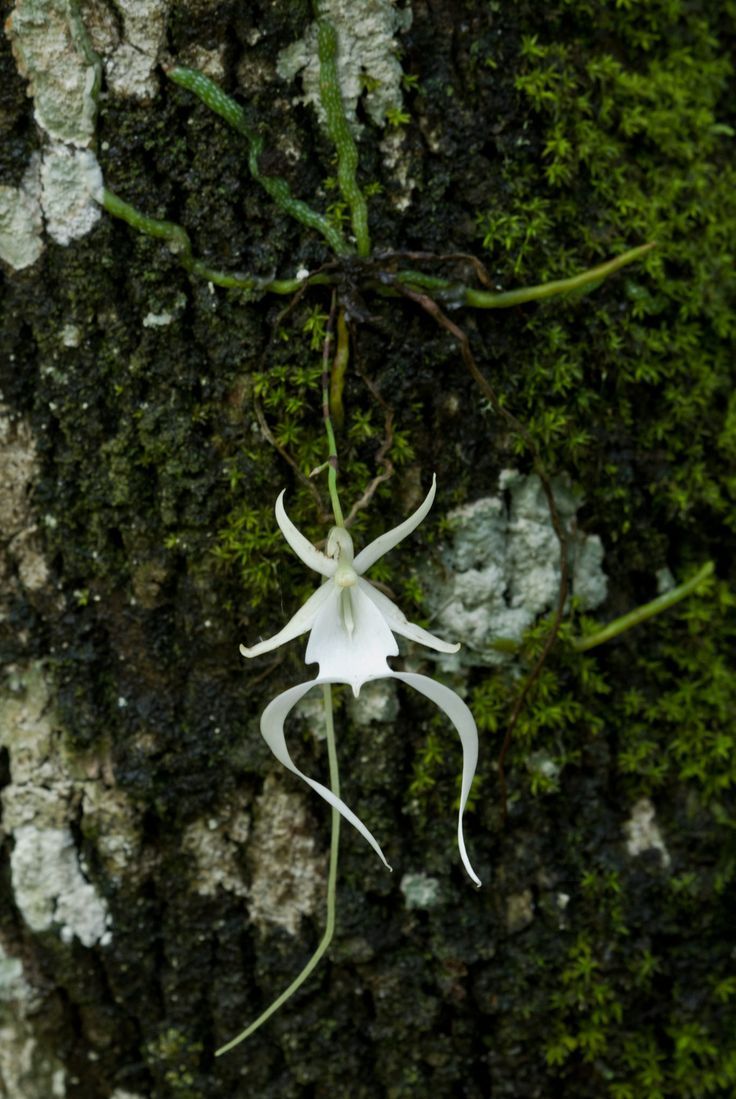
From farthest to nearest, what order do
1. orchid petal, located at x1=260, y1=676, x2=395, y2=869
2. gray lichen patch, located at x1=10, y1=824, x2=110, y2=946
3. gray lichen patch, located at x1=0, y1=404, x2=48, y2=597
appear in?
gray lichen patch, located at x1=10, y1=824, x2=110, y2=946, gray lichen patch, located at x1=0, y1=404, x2=48, y2=597, orchid petal, located at x1=260, y1=676, x2=395, y2=869

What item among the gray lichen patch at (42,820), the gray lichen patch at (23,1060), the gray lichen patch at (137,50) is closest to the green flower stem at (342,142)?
the gray lichen patch at (137,50)

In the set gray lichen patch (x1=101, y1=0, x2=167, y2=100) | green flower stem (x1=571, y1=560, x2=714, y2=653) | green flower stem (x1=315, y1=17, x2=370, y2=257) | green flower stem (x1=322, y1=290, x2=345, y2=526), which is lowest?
green flower stem (x1=571, y1=560, x2=714, y2=653)

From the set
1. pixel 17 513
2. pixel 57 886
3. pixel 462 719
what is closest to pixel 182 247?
pixel 17 513

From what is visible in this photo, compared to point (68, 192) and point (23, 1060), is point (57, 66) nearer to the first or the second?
point (68, 192)

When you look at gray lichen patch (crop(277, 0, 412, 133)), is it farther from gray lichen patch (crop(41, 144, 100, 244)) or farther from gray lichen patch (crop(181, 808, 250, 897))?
gray lichen patch (crop(181, 808, 250, 897))

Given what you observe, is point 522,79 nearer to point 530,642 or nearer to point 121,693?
point 530,642

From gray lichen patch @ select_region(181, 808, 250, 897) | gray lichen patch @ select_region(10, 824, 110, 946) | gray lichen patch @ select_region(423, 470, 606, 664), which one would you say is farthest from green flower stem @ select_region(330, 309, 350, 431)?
gray lichen patch @ select_region(10, 824, 110, 946)

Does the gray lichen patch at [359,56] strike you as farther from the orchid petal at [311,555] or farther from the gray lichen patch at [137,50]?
the orchid petal at [311,555]
